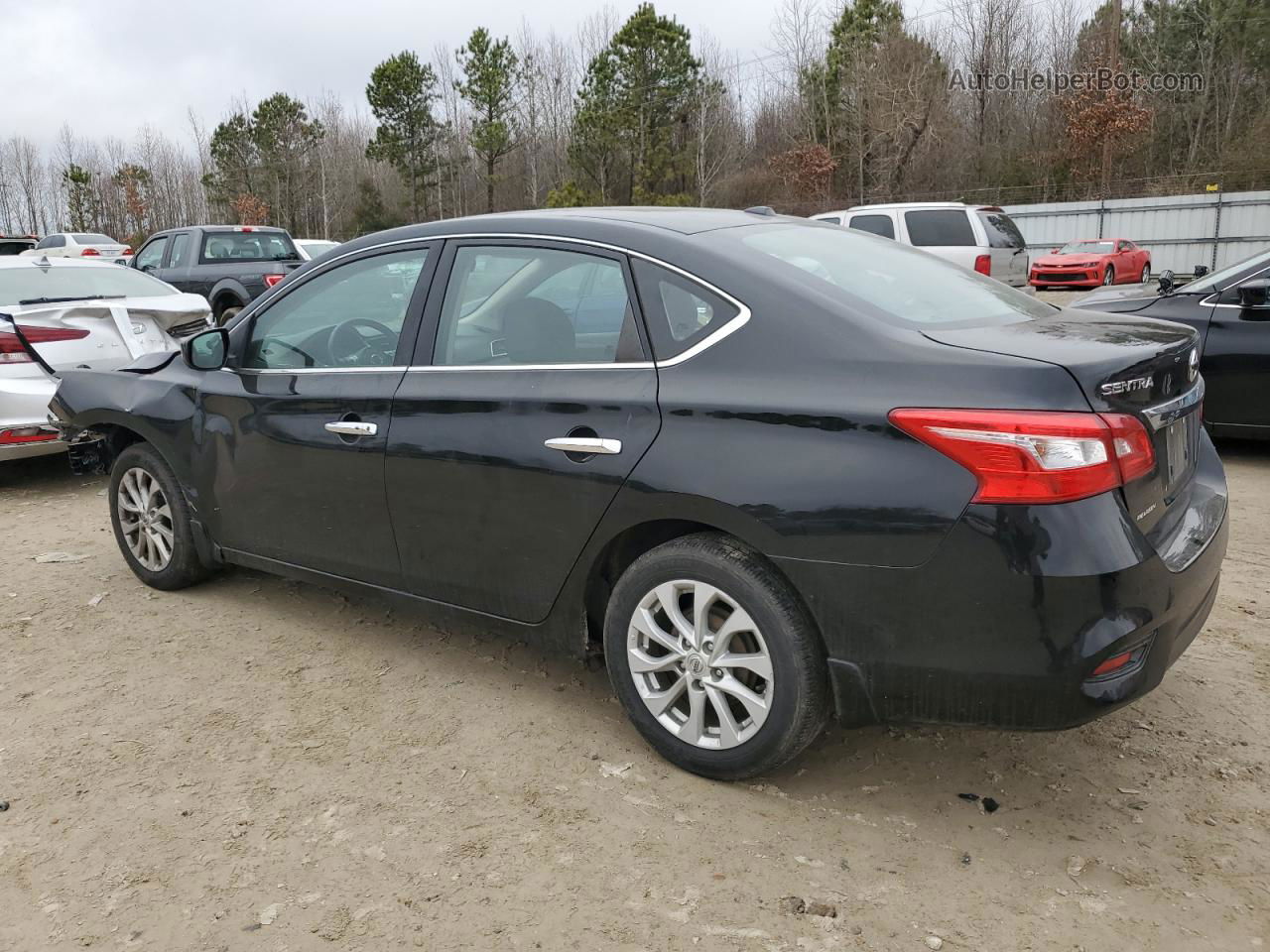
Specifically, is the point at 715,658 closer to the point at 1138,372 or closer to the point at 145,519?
the point at 1138,372

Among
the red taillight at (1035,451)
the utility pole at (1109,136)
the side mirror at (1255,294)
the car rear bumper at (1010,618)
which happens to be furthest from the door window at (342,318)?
the utility pole at (1109,136)

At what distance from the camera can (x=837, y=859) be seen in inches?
103

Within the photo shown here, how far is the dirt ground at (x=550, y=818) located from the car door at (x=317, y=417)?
1.60 ft

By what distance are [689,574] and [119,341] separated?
5730 mm

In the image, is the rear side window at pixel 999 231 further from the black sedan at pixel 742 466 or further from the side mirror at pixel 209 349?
the side mirror at pixel 209 349

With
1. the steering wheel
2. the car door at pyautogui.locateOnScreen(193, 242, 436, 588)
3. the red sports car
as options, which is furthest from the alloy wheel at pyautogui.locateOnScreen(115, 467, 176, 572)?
the red sports car

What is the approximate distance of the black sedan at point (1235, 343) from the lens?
646 cm

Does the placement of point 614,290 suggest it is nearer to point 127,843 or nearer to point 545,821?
point 545,821

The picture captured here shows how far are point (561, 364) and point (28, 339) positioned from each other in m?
5.16

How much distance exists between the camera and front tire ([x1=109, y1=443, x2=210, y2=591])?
4.46 metres

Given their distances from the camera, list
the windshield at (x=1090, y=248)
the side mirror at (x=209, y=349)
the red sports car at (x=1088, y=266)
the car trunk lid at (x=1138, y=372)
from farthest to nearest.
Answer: the windshield at (x=1090, y=248), the red sports car at (x=1088, y=266), the side mirror at (x=209, y=349), the car trunk lid at (x=1138, y=372)

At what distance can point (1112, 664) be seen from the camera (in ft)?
7.88

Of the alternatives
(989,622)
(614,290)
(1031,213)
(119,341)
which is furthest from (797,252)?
(1031,213)

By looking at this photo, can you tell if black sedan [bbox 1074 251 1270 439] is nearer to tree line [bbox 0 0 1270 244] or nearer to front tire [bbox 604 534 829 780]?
front tire [bbox 604 534 829 780]
